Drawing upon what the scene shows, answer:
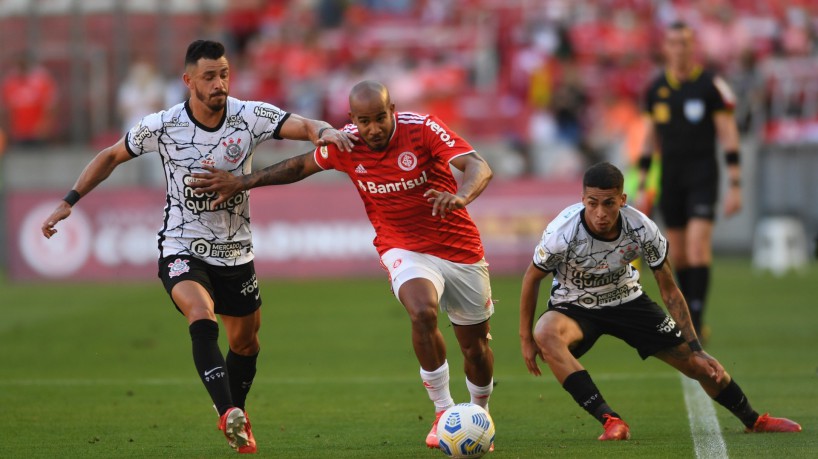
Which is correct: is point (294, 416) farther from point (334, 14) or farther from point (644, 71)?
point (334, 14)

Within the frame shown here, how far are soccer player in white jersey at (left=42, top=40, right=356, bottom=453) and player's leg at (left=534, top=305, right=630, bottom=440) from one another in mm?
1662

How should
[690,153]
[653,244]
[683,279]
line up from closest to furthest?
[653,244] < [690,153] < [683,279]

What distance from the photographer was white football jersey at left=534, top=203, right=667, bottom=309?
7656 mm

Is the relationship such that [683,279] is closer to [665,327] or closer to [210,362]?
[665,327]

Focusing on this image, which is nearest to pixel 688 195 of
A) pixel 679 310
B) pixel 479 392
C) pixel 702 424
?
pixel 702 424

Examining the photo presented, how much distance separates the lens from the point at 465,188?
7.31 meters

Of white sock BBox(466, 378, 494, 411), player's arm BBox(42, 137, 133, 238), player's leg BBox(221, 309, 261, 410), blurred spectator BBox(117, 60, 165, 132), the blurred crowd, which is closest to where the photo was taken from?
player's arm BBox(42, 137, 133, 238)

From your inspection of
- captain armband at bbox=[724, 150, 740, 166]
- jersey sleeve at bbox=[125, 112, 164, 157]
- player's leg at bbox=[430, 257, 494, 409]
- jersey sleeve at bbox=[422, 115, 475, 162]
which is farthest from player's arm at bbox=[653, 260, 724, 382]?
captain armband at bbox=[724, 150, 740, 166]

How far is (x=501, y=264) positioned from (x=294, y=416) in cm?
1149

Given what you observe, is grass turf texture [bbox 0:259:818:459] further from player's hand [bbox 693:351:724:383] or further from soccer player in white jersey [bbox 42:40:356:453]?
soccer player in white jersey [bbox 42:40:356:453]

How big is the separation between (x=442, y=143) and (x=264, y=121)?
1.17m

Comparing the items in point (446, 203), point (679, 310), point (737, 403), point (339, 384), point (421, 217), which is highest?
point (446, 203)

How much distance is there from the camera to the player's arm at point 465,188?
7.07m

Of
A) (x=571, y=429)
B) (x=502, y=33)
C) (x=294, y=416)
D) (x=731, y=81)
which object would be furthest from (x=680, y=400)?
(x=502, y=33)
